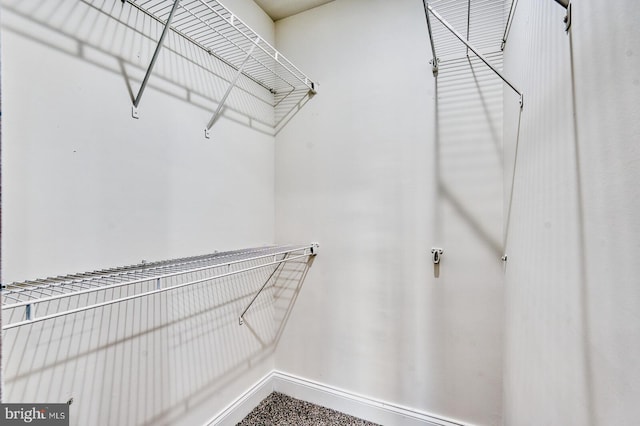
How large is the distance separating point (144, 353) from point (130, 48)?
1.25 metres

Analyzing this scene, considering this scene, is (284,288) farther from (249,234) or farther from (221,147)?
(221,147)

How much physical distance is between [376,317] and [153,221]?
4.20ft

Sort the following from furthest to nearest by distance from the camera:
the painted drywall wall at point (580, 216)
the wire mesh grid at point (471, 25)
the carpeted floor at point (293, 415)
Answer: the carpeted floor at point (293, 415) < the wire mesh grid at point (471, 25) < the painted drywall wall at point (580, 216)

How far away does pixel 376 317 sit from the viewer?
5.85 feet

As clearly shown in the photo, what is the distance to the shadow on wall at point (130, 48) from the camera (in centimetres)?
99

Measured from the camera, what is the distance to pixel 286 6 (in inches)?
77.4

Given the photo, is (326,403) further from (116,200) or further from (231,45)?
(231,45)

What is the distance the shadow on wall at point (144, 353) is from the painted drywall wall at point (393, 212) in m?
0.36

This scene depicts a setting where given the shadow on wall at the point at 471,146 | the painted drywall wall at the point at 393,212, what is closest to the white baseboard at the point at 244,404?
the painted drywall wall at the point at 393,212

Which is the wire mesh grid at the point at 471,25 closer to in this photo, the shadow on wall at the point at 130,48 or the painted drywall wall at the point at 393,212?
the painted drywall wall at the point at 393,212

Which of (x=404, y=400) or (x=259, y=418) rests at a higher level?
(x=404, y=400)

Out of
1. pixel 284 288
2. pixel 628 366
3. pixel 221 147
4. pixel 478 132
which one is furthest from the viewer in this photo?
pixel 284 288

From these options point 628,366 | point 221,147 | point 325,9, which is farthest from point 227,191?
point 628,366

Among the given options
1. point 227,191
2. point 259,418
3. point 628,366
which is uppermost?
point 227,191
